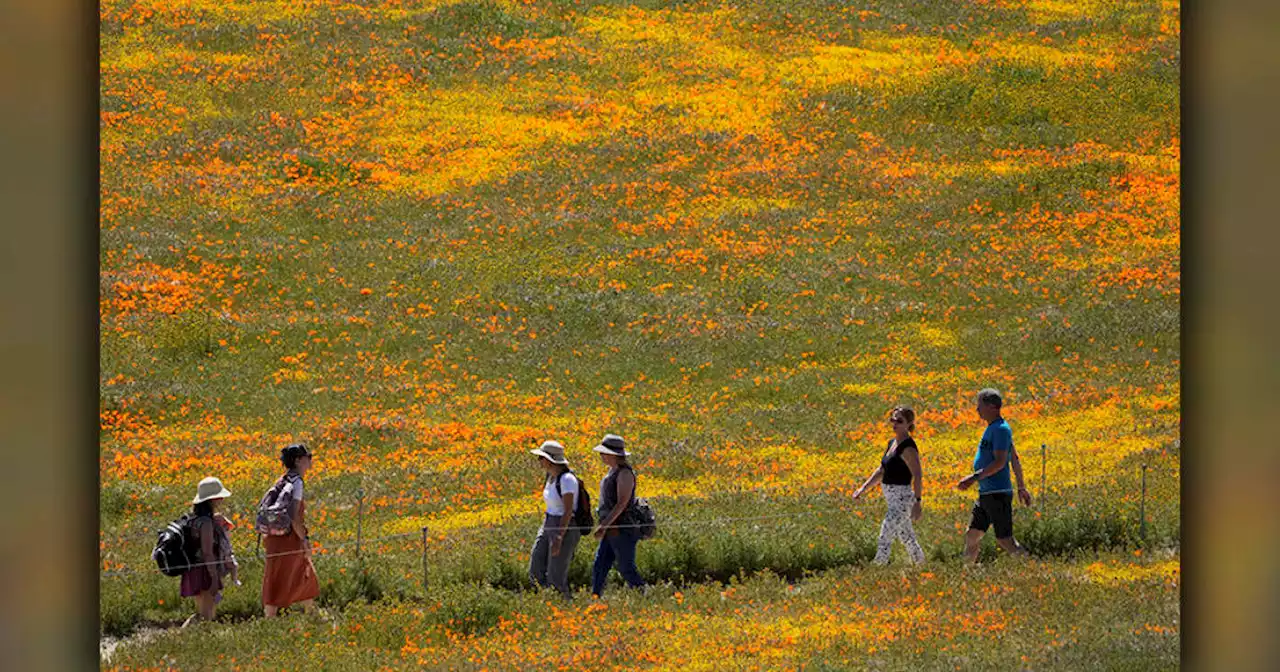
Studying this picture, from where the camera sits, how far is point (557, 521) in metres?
14.9

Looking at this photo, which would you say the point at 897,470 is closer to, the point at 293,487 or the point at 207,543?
the point at 293,487

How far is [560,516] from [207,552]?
3298 mm

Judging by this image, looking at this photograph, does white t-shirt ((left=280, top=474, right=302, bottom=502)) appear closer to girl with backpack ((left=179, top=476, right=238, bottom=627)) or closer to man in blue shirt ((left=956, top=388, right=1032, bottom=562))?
girl with backpack ((left=179, top=476, right=238, bottom=627))

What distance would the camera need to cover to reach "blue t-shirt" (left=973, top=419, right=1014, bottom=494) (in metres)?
14.6

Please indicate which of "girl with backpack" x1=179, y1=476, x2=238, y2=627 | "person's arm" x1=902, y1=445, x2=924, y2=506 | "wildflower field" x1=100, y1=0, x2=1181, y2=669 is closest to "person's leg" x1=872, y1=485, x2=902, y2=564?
"person's arm" x1=902, y1=445, x2=924, y2=506

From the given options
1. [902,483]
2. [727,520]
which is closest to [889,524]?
[902,483]

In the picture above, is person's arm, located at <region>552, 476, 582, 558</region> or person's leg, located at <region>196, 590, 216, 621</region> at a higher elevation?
person's arm, located at <region>552, 476, 582, 558</region>

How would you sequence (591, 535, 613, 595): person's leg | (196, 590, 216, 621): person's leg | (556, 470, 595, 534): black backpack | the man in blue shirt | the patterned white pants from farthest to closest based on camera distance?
(591, 535, 613, 595): person's leg → the patterned white pants → (556, 470, 595, 534): black backpack → (196, 590, 216, 621): person's leg → the man in blue shirt

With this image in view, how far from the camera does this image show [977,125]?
4031 centimetres

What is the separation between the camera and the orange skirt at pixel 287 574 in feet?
47.1

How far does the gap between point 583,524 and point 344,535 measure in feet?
21.0

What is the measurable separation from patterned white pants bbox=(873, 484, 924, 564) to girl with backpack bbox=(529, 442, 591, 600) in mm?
2973

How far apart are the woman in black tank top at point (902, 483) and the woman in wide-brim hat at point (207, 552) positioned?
5931mm
